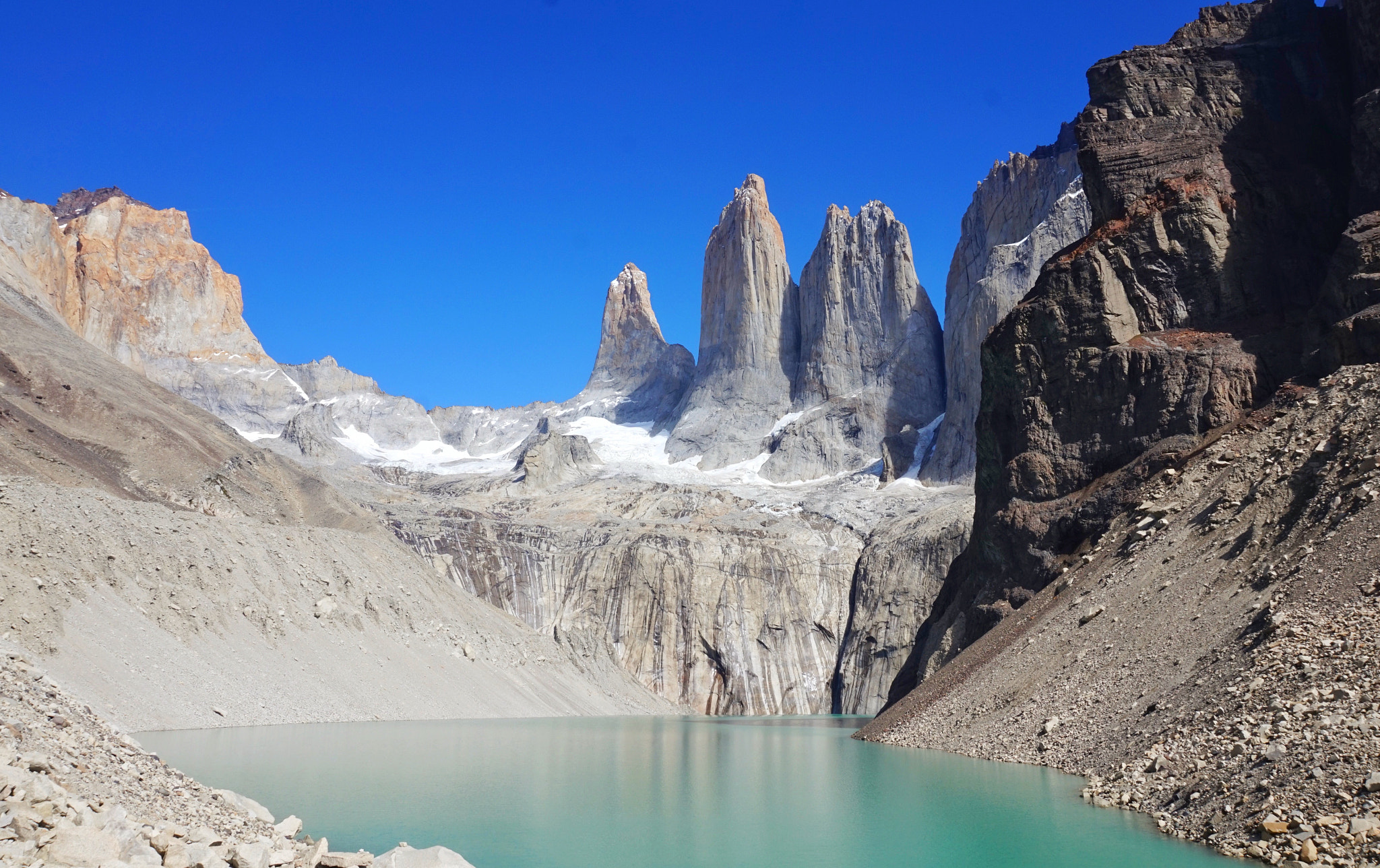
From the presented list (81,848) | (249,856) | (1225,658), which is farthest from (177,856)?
(1225,658)

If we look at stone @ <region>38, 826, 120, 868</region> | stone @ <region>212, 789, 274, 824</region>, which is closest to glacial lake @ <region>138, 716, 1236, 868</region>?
stone @ <region>212, 789, 274, 824</region>

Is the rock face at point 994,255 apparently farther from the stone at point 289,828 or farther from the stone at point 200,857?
the stone at point 200,857

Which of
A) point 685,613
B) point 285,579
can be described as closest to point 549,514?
point 685,613

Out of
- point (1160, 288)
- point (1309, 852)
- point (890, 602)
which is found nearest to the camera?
point (1309, 852)

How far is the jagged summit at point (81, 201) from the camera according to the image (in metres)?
166

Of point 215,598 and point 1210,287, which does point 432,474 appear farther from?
point 1210,287

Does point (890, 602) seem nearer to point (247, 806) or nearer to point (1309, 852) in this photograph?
point (1309, 852)

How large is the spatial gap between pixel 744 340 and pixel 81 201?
117 metres

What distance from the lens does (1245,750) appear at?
1441cm

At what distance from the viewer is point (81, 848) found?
8742 millimetres

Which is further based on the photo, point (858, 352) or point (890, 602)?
point (858, 352)

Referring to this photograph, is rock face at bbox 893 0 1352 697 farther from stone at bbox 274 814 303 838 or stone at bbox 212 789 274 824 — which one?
stone at bbox 274 814 303 838

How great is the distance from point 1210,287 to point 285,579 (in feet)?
127

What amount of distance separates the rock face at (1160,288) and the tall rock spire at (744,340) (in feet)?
271
